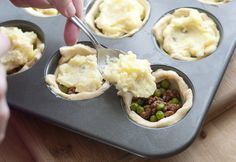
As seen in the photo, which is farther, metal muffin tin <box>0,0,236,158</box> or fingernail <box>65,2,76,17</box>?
fingernail <box>65,2,76,17</box>

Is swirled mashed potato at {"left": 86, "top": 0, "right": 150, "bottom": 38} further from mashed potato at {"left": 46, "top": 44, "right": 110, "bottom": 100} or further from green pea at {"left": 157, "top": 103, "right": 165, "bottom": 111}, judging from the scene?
green pea at {"left": 157, "top": 103, "right": 165, "bottom": 111}

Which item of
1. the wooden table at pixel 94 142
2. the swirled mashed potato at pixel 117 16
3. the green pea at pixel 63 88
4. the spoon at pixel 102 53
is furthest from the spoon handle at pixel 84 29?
the wooden table at pixel 94 142

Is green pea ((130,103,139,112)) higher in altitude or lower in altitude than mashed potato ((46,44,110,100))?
lower

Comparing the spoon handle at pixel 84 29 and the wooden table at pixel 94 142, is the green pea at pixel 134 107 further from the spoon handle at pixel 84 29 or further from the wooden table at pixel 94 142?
the spoon handle at pixel 84 29

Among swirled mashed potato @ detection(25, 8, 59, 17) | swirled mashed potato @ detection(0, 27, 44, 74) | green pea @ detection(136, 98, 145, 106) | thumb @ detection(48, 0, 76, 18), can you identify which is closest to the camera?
thumb @ detection(48, 0, 76, 18)

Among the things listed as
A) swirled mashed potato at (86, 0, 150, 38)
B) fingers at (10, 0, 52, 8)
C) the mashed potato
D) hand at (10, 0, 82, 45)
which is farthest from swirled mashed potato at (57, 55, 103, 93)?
fingers at (10, 0, 52, 8)

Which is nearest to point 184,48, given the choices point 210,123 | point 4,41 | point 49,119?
point 210,123

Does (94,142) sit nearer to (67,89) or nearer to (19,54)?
(67,89)
